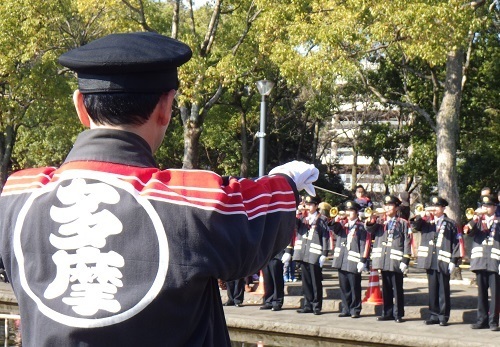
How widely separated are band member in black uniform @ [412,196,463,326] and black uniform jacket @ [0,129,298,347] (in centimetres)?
1231

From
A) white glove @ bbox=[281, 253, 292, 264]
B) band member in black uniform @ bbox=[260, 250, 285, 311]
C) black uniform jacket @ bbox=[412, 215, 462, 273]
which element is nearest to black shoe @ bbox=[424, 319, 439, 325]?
black uniform jacket @ bbox=[412, 215, 462, 273]

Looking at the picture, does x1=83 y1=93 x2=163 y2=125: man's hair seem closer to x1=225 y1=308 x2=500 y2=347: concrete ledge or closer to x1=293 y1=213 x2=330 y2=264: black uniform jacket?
x1=225 y1=308 x2=500 y2=347: concrete ledge

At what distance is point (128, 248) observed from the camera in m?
2.09

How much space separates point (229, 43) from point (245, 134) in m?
10.4

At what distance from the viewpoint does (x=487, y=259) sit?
44.9 ft

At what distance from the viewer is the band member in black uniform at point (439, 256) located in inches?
555

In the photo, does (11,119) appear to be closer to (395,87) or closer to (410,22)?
(395,87)

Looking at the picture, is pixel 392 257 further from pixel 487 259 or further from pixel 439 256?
pixel 487 259

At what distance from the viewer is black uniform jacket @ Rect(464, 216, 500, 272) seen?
13.6 metres

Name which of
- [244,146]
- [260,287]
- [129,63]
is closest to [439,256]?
[260,287]

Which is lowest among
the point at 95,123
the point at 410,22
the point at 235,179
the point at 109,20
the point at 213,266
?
the point at 213,266

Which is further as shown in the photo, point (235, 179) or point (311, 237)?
point (311, 237)

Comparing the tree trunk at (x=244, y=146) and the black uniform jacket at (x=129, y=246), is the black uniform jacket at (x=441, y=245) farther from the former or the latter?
the tree trunk at (x=244, y=146)

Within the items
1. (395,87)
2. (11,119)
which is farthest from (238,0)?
(11,119)
